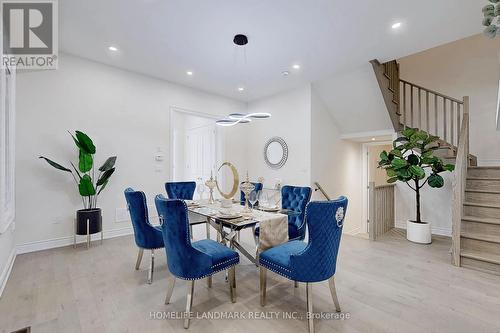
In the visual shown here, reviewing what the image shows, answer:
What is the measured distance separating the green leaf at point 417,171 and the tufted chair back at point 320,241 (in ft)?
8.54

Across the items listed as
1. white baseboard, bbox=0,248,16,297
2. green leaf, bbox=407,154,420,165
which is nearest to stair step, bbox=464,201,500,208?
green leaf, bbox=407,154,420,165

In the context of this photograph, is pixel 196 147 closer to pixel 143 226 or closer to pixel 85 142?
pixel 85 142

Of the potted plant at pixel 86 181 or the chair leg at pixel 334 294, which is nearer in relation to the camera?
the chair leg at pixel 334 294

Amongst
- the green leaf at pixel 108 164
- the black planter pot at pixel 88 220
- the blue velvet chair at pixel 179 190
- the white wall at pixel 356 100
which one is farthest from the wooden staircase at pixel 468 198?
the black planter pot at pixel 88 220

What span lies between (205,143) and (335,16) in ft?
14.0

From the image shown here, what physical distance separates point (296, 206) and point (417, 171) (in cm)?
215

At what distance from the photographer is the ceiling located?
8.43ft

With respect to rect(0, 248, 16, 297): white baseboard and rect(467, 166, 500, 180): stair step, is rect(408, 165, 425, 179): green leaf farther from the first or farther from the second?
rect(0, 248, 16, 297): white baseboard

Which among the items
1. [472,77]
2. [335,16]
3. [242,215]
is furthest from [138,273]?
[472,77]

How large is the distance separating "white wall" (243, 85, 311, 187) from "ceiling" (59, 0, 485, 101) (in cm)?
98

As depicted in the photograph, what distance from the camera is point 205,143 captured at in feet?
20.3

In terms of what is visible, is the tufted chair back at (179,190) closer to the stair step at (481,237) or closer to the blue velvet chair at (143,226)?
the blue velvet chair at (143,226)

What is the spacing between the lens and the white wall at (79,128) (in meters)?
3.38

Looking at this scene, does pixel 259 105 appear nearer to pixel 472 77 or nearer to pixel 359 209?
pixel 359 209
